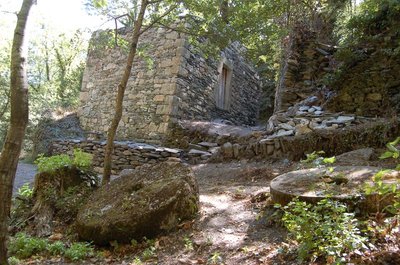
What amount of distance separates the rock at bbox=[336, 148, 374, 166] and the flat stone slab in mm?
1215

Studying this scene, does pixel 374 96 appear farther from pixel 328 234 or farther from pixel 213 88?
pixel 328 234

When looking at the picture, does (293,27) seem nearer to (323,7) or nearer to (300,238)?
(323,7)

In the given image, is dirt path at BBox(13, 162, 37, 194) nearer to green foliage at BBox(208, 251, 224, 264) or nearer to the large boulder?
the large boulder

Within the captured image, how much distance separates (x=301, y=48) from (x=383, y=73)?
2320mm

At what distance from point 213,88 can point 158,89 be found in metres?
2.00

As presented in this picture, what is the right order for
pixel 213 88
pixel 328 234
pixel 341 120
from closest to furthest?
1. pixel 328 234
2. pixel 341 120
3. pixel 213 88

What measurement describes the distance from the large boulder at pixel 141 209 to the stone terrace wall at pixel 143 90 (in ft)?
16.2

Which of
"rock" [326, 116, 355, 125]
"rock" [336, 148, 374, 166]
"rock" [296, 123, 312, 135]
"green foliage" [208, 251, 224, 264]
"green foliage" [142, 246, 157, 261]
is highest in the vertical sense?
"rock" [326, 116, 355, 125]

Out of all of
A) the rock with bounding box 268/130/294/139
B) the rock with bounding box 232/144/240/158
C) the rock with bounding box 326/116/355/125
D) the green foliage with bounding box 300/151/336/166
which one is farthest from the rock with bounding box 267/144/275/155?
the green foliage with bounding box 300/151/336/166

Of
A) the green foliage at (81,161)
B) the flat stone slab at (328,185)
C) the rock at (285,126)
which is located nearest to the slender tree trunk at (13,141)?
the flat stone slab at (328,185)

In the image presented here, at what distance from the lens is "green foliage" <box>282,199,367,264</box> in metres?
2.05

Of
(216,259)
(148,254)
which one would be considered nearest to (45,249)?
(148,254)

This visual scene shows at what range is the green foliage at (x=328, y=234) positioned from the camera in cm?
205

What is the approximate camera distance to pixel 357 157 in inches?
183
